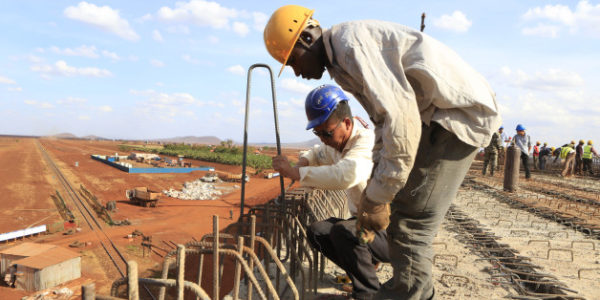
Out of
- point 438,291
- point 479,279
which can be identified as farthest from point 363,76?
point 479,279

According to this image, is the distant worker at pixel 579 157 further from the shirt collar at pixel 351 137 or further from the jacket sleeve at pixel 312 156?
the shirt collar at pixel 351 137

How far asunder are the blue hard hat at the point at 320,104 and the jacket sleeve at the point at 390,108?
103 centimetres

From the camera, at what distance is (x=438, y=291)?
11.7 ft

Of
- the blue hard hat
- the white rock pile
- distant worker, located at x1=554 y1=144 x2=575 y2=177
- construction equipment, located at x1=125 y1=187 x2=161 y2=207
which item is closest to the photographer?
the blue hard hat

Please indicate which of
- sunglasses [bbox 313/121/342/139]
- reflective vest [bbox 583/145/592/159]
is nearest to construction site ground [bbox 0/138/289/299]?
sunglasses [bbox 313/121/342/139]

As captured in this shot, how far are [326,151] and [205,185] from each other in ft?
42.5

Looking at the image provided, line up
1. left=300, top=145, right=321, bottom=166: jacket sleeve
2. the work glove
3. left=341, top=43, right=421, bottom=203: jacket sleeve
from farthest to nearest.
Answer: left=300, top=145, right=321, bottom=166: jacket sleeve → the work glove → left=341, top=43, right=421, bottom=203: jacket sleeve

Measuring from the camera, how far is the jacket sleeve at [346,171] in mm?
2900

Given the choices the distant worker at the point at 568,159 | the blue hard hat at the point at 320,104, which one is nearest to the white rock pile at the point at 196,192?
the blue hard hat at the point at 320,104

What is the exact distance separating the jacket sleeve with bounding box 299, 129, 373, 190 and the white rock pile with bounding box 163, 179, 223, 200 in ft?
35.9

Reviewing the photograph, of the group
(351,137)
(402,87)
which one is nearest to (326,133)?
(351,137)

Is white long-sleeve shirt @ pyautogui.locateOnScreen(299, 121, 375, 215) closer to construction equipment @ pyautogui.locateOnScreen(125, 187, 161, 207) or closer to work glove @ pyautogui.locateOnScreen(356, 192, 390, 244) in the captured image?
work glove @ pyautogui.locateOnScreen(356, 192, 390, 244)

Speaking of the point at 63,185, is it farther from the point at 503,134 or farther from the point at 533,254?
the point at 503,134

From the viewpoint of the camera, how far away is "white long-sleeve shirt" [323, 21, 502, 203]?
174 cm
